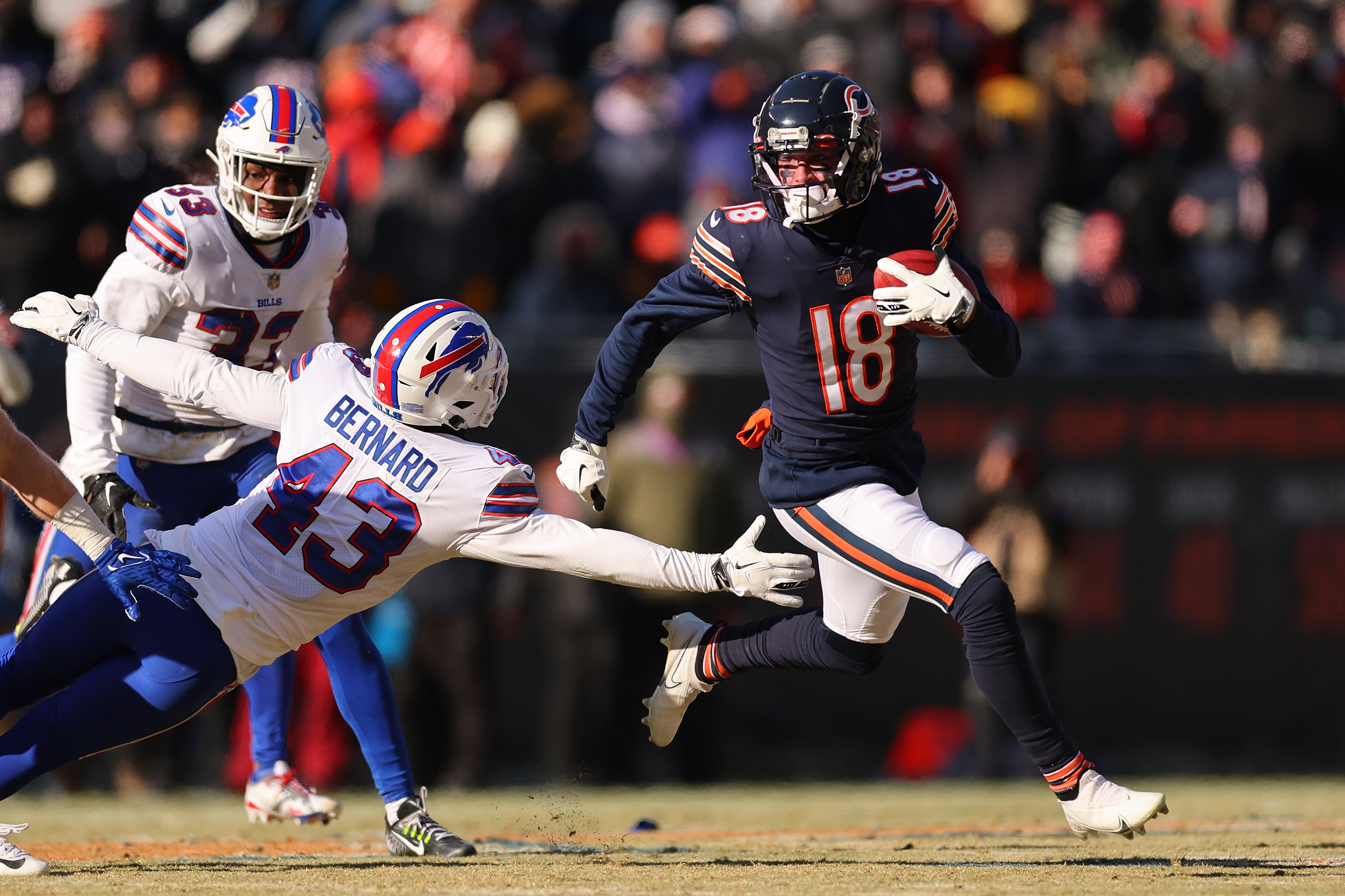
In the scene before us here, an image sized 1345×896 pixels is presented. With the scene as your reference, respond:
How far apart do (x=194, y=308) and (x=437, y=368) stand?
4.46 feet

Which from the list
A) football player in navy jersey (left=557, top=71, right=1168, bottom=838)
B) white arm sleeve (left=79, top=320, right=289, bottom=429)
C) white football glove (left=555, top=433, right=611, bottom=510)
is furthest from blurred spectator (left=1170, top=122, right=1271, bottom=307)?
white arm sleeve (left=79, top=320, right=289, bottom=429)

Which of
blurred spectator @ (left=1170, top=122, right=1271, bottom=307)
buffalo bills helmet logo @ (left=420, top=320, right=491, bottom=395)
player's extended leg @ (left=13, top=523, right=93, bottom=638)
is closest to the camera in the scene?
buffalo bills helmet logo @ (left=420, top=320, right=491, bottom=395)

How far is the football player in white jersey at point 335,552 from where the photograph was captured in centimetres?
493

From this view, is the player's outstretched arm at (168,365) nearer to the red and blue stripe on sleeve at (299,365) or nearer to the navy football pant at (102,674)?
the red and blue stripe on sleeve at (299,365)

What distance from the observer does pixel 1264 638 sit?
10156 mm

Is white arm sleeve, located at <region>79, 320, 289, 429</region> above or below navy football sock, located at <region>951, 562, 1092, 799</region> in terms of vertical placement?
above

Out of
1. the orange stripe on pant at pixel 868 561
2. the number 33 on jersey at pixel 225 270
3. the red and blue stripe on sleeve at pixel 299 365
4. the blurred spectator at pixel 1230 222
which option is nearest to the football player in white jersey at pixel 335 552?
the red and blue stripe on sleeve at pixel 299 365

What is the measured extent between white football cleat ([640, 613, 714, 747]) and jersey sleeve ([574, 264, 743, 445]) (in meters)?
0.79

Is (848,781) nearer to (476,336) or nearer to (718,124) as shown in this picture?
(718,124)

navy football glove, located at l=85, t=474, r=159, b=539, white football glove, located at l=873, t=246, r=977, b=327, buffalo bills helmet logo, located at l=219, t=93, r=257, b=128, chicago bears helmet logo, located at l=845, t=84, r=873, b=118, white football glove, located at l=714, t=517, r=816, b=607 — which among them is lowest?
white football glove, located at l=714, t=517, r=816, b=607

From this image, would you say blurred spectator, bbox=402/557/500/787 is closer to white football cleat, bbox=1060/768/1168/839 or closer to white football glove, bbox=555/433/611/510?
white football glove, bbox=555/433/611/510

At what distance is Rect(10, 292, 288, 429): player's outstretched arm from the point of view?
5.29 meters

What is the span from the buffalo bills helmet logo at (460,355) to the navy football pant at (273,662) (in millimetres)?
1138

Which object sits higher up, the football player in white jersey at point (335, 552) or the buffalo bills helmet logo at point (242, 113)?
the buffalo bills helmet logo at point (242, 113)
